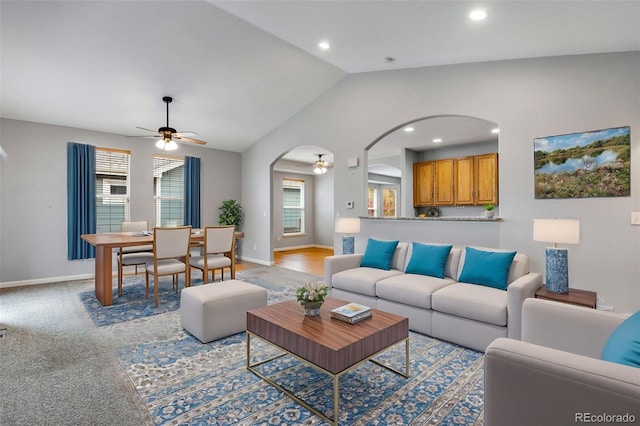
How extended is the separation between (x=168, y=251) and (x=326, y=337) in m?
3.02

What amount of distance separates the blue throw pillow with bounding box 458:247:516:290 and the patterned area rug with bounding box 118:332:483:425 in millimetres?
684

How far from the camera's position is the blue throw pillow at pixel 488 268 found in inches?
117

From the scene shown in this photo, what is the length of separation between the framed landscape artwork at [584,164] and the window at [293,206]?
720 centimetres

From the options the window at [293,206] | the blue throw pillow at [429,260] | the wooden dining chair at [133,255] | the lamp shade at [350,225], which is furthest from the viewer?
the window at [293,206]

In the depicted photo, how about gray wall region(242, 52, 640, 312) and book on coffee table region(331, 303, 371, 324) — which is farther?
gray wall region(242, 52, 640, 312)

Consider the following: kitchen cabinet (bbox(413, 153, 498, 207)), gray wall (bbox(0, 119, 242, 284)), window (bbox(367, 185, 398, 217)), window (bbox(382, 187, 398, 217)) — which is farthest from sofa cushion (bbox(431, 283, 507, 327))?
window (bbox(382, 187, 398, 217))

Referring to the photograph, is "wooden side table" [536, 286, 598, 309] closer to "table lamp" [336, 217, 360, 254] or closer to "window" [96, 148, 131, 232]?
"table lamp" [336, 217, 360, 254]

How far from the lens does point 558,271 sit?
2760 millimetres

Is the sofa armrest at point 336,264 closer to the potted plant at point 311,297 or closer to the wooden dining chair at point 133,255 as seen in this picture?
the potted plant at point 311,297

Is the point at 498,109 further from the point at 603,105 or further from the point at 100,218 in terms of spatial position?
the point at 100,218

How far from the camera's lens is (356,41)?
366 cm

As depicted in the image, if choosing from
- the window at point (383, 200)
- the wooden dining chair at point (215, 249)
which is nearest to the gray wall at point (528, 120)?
the wooden dining chair at point (215, 249)

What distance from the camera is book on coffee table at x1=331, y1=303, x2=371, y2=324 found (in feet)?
7.23

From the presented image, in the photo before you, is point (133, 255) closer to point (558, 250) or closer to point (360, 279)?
point (360, 279)
